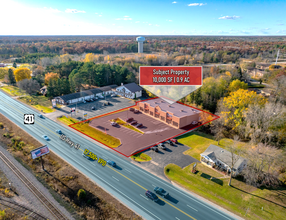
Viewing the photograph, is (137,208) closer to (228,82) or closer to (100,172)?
(100,172)

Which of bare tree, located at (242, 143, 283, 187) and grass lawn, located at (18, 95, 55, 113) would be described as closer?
bare tree, located at (242, 143, 283, 187)

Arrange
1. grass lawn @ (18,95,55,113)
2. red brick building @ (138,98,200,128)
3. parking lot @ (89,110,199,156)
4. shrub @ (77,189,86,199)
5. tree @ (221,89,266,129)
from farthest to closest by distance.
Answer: grass lawn @ (18,95,55,113), red brick building @ (138,98,200,128), tree @ (221,89,266,129), parking lot @ (89,110,199,156), shrub @ (77,189,86,199)

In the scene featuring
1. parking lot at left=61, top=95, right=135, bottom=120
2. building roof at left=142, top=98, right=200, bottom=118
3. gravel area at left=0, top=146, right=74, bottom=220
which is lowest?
gravel area at left=0, top=146, right=74, bottom=220

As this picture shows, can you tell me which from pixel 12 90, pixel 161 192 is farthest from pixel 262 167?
pixel 12 90

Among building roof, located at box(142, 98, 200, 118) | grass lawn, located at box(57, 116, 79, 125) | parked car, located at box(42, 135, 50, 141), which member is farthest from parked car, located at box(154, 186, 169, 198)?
grass lawn, located at box(57, 116, 79, 125)

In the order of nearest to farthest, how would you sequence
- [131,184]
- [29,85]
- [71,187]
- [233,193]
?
1. [233,193]
2. [71,187]
3. [131,184]
4. [29,85]

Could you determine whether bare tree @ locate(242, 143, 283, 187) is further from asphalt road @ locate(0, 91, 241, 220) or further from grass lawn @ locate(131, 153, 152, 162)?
grass lawn @ locate(131, 153, 152, 162)

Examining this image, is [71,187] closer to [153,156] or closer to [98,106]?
[153,156]

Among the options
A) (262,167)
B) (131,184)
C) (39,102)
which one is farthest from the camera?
(39,102)
